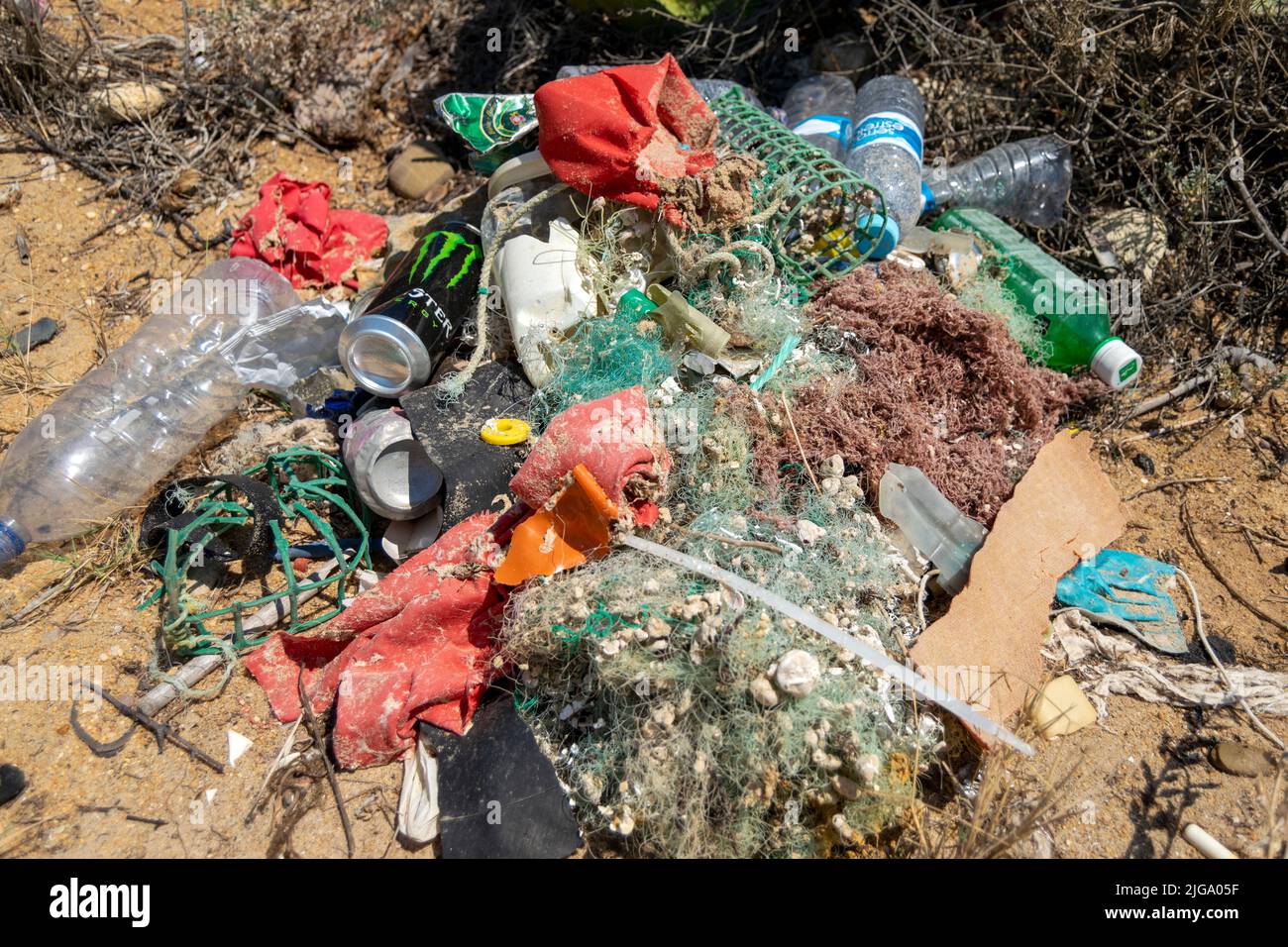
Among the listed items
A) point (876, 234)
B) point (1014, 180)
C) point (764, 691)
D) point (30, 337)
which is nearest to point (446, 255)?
point (876, 234)

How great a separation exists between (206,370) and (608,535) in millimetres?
1926

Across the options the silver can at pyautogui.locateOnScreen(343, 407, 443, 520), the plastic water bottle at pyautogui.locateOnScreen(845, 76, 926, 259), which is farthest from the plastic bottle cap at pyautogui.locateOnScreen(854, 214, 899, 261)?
the silver can at pyautogui.locateOnScreen(343, 407, 443, 520)

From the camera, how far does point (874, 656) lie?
78.4 inches

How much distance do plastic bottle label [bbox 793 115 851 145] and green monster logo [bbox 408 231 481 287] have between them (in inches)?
58.6

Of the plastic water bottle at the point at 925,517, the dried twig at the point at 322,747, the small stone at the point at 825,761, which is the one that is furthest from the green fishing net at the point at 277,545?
the plastic water bottle at the point at 925,517

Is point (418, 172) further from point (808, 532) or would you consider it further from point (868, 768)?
point (868, 768)

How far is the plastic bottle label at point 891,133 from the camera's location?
3090 millimetres

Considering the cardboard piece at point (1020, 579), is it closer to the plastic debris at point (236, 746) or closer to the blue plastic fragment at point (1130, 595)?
the blue plastic fragment at point (1130, 595)

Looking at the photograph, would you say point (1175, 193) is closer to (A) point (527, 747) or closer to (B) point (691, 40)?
(B) point (691, 40)

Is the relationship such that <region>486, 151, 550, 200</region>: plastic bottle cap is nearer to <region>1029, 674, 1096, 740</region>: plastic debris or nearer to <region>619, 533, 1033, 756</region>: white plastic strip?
<region>619, 533, 1033, 756</region>: white plastic strip

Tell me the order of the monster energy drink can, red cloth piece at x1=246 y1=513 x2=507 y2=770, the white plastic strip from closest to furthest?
the white plastic strip
red cloth piece at x1=246 y1=513 x2=507 y2=770
the monster energy drink can

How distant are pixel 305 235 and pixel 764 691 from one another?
2943 millimetres

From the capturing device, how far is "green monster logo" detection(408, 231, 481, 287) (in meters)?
2.83
